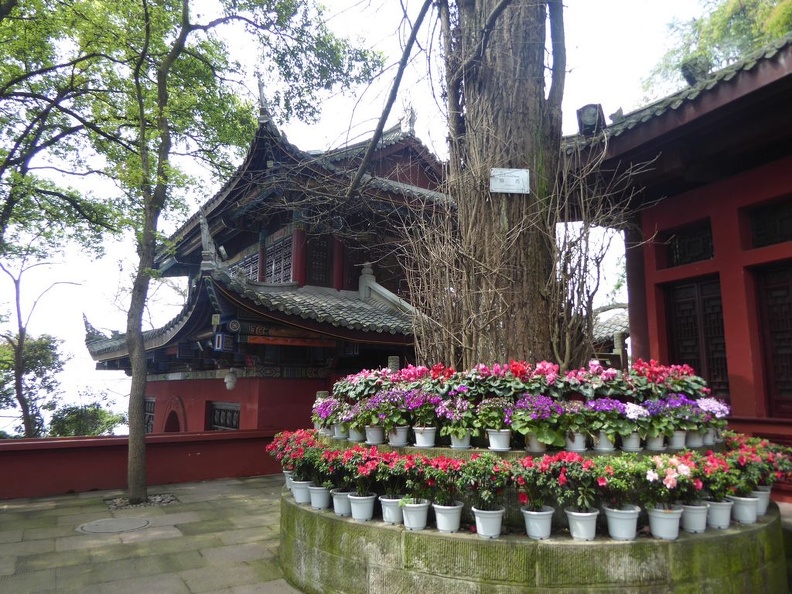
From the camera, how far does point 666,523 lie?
303cm

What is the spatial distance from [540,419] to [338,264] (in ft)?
24.5

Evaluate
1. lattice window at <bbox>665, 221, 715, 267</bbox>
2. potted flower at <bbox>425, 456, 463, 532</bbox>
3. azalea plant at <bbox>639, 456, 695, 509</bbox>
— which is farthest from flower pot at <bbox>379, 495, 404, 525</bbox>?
lattice window at <bbox>665, 221, 715, 267</bbox>

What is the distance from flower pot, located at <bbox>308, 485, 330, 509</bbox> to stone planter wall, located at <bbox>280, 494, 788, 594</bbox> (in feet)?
1.27

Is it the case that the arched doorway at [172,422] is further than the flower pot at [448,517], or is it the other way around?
the arched doorway at [172,422]

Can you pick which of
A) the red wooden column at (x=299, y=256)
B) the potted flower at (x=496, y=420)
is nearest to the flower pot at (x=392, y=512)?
the potted flower at (x=496, y=420)

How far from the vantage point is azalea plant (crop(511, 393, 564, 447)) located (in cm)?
337

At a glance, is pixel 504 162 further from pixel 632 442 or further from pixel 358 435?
pixel 358 435

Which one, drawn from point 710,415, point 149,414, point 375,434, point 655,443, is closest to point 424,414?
point 375,434

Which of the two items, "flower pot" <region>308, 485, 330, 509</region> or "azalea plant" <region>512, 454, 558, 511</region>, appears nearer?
"azalea plant" <region>512, 454, 558, 511</region>

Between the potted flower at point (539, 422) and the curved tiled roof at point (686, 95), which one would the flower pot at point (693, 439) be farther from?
the curved tiled roof at point (686, 95)

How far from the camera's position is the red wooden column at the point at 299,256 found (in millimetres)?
9977

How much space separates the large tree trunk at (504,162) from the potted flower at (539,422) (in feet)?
2.29

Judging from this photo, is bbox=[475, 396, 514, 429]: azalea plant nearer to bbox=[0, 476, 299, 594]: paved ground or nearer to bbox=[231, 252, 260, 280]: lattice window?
bbox=[0, 476, 299, 594]: paved ground

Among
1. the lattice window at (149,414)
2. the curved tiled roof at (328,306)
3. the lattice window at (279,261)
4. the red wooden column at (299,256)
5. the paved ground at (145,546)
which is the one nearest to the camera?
the paved ground at (145,546)
